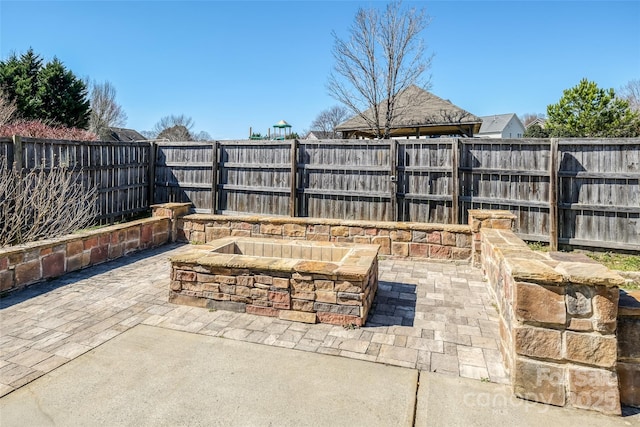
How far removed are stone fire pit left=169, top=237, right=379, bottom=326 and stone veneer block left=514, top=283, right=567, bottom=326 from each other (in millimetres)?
1252

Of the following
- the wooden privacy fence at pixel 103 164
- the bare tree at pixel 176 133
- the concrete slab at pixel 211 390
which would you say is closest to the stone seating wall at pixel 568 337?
the concrete slab at pixel 211 390

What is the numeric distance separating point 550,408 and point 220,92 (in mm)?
22798

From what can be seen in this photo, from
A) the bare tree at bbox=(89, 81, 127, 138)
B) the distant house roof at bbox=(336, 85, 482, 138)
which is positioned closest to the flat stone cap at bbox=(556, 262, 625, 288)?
the distant house roof at bbox=(336, 85, 482, 138)

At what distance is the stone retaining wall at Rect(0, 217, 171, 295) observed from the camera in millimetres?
3855

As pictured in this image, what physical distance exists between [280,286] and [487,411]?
1886mm

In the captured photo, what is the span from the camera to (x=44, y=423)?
6.11 feet

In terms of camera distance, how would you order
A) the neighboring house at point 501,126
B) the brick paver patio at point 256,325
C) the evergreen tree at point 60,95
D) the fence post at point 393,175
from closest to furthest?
the brick paver patio at point 256,325 < the fence post at point 393,175 < the evergreen tree at point 60,95 < the neighboring house at point 501,126

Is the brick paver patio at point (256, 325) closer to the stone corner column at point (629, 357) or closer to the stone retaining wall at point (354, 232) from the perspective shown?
the stone corner column at point (629, 357)

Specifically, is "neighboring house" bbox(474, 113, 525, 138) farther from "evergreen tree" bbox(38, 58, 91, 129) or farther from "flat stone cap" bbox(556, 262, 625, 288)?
"flat stone cap" bbox(556, 262, 625, 288)

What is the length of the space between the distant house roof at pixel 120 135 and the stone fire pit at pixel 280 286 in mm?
21144

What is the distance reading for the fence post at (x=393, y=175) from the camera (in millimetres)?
6734

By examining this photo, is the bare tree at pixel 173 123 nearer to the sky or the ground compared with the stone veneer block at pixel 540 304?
nearer to the sky

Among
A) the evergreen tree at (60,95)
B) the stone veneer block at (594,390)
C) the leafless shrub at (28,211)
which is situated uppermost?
the evergreen tree at (60,95)

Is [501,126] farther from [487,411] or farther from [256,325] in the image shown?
[487,411]
